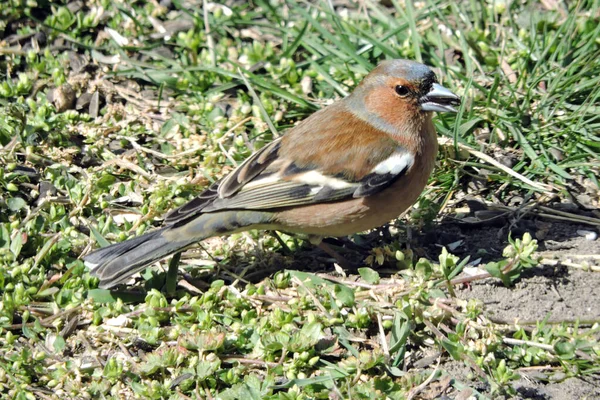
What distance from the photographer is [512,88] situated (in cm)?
519

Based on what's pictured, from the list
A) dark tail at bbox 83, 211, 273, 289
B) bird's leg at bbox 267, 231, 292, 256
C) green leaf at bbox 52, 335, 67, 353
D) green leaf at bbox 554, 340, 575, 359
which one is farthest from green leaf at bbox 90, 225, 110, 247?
green leaf at bbox 554, 340, 575, 359

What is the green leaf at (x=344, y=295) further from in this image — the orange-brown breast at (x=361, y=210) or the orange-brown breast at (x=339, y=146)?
the orange-brown breast at (x=339, y=146)

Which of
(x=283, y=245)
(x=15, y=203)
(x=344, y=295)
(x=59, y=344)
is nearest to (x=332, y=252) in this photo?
(x=283, y=245)

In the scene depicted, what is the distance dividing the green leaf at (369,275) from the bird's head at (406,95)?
806 millimetres

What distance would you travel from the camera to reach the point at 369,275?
432 centimetres

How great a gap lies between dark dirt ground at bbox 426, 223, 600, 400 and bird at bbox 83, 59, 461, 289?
610 mm

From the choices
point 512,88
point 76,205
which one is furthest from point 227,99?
point 512,88

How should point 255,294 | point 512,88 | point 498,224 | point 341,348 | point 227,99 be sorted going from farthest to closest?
point 227,99 → point 512,88 → point 498,224 → point 255,294 → point 341,348

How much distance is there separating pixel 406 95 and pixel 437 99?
16 centimetres

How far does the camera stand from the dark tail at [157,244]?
13.7 feet

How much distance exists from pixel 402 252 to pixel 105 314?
1.53 meters

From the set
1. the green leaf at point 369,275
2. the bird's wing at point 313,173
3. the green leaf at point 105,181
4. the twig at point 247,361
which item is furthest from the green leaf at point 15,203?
the green leaf at point 369,275

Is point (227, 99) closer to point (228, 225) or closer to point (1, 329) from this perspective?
point (228, 225)

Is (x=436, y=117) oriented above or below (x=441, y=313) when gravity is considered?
above
